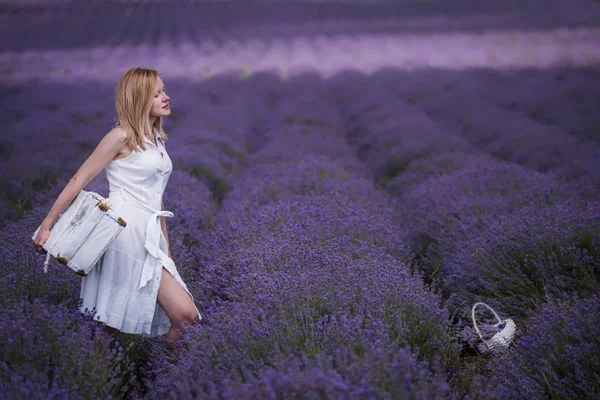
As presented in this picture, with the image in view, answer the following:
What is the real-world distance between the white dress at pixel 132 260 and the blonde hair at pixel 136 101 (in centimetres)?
7

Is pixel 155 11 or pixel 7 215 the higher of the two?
pixel 155 11

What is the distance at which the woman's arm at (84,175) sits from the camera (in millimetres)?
2141

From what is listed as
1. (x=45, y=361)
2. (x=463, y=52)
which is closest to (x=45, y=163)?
(x=45, y=361)

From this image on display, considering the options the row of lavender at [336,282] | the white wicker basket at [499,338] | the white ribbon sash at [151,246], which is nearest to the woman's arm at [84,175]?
the white ribbon sash at [151,246]

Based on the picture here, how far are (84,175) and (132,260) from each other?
346 mm

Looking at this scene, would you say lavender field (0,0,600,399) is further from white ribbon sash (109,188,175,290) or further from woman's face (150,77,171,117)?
woman's face (150,77,171,117)

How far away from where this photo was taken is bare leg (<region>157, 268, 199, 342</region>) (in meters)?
2.28

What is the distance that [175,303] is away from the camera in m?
2.28

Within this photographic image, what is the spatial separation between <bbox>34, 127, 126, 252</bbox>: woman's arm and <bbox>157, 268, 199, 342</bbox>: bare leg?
0.42m

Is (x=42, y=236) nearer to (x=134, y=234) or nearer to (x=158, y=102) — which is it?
(x=134, y=234)

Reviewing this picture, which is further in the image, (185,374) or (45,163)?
(45,163)

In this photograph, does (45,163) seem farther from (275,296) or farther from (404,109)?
(404,109)

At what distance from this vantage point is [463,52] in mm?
15906

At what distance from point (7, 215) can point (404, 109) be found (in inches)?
219
